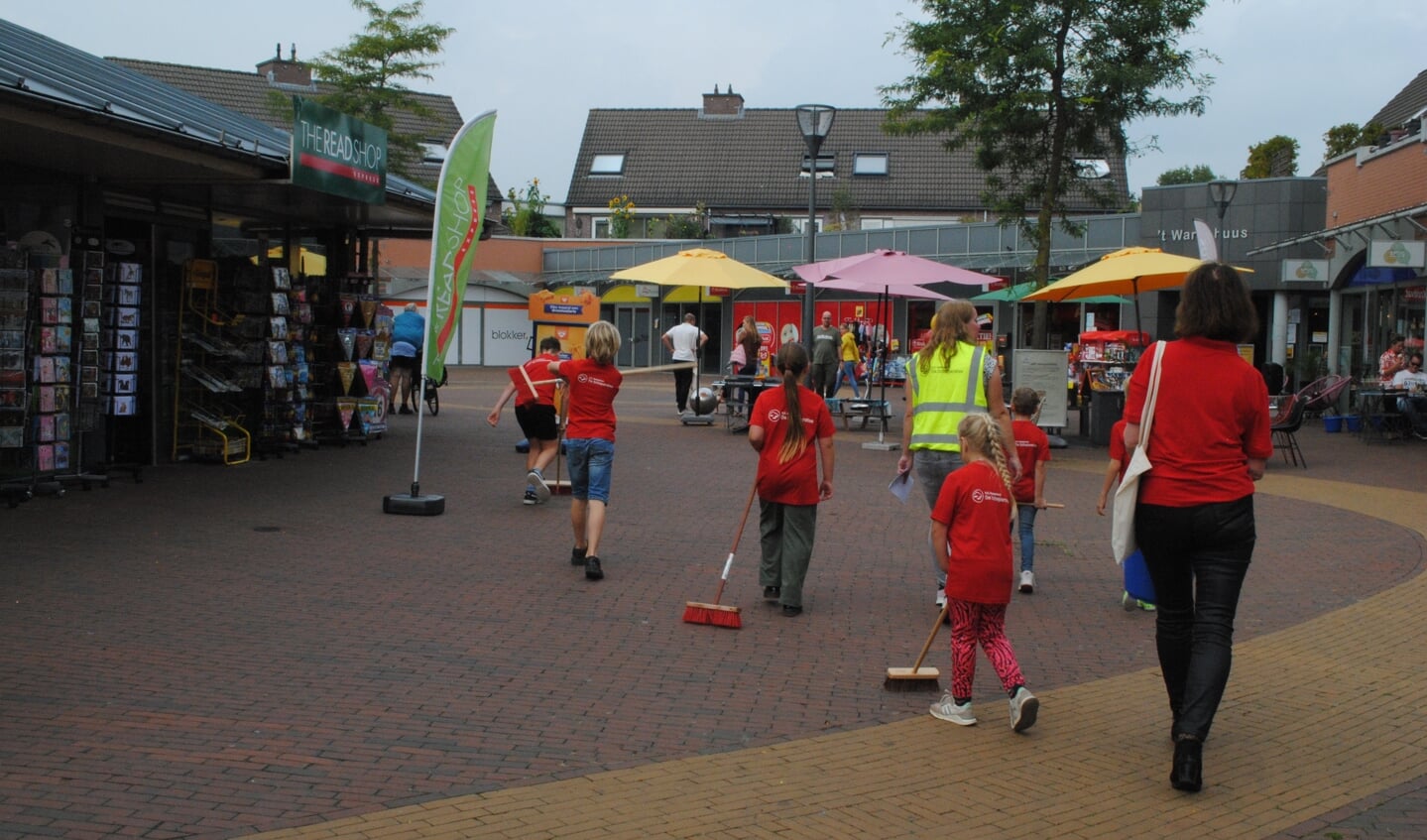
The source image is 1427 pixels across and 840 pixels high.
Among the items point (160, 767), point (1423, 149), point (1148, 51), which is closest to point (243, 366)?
point (160, 767)

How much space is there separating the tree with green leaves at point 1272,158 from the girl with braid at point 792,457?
42872mm

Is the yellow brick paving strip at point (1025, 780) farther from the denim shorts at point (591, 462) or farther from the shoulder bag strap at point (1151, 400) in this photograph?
the denim shorts at point (591, 462)

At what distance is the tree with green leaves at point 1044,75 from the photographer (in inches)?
760

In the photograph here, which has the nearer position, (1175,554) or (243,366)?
(1175,554)

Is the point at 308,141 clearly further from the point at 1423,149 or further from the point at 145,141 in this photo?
the point at 1423,149

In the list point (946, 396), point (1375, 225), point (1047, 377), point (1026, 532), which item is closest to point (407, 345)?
point (1047, 377)

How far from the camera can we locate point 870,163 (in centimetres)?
5334

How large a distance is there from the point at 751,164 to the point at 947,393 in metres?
47.9

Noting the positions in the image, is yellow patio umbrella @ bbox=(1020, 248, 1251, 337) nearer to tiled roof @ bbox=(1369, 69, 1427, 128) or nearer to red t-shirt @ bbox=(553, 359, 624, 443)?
red t-shirt @ bbox=(553, 359, 624, 443)

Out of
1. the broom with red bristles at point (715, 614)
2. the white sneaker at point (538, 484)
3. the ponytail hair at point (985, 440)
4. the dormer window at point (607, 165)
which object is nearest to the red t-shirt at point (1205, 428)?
the ponytail hair at point (985, 440)

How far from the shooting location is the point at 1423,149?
2158 centimetres

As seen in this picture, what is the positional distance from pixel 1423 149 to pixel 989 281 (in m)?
6.95

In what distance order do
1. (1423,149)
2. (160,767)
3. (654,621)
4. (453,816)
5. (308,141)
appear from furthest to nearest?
1. (1423,149)
2. (308,141)
3. (654,621)
4. (160,767)
5. (453,816)

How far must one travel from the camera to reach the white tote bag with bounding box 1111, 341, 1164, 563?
204 inches
